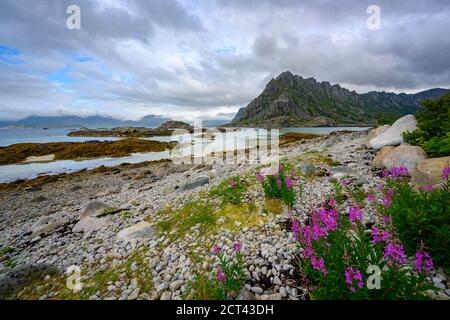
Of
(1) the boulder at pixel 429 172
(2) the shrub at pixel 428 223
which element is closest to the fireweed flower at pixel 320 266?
(2) the shrub at pixel 428 223

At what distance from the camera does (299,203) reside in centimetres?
877

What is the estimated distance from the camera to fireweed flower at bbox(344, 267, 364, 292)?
123 inches

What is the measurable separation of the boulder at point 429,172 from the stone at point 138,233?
10357 millimetres

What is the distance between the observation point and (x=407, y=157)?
10.4 m

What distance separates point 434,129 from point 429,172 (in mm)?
5658

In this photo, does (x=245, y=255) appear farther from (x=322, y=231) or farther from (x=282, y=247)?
(x=322, y=231)

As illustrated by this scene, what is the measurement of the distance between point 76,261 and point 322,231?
25.0 ft

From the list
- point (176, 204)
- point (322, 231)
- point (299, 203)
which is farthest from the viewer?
point (176, 204)

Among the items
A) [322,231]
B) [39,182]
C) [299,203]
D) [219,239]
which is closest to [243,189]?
[299,203]

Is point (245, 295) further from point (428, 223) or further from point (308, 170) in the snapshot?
point (308, 170)

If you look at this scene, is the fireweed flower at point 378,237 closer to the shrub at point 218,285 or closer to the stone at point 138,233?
the shrub at point 218,285

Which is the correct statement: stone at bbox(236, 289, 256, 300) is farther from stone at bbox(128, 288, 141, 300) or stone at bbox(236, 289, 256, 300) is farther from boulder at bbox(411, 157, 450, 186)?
boulder at bbox(411, 157, 450, 186)

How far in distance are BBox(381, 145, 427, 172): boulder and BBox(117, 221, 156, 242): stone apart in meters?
11.9
